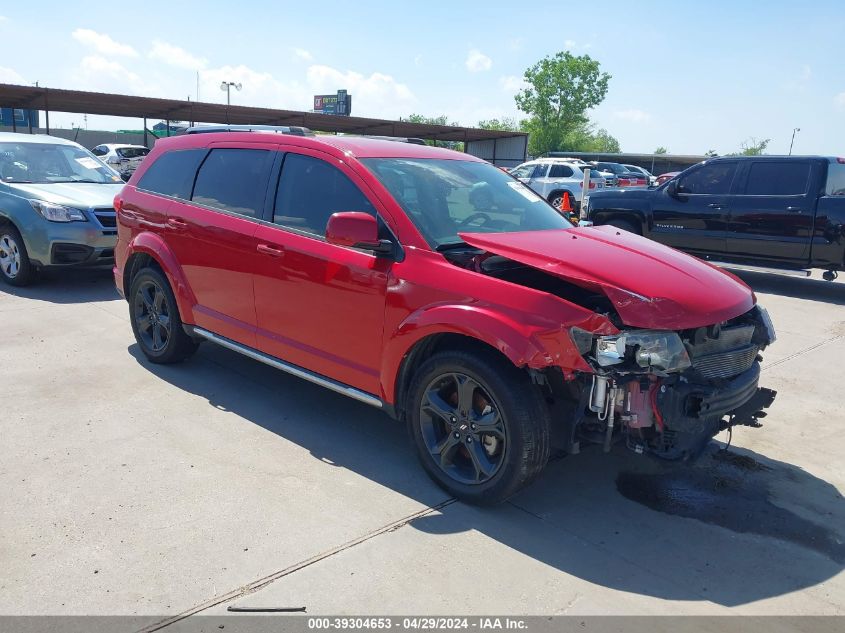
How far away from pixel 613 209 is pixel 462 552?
956cm

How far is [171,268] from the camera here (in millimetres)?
5223

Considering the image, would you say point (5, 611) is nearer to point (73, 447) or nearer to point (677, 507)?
point (73, 447)

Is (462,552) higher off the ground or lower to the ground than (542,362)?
lower

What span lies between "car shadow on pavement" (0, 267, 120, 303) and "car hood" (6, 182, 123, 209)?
1.04 metres

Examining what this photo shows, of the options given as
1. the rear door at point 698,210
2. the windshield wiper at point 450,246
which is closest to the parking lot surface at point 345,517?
the windshield wiper at point 450,246

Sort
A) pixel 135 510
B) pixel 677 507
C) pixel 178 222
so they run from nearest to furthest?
pixel 135 510 < pixel 677 507 < pixel 178 222

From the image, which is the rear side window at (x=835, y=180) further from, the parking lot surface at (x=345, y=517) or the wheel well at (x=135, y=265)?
the wheel well at (x=135, y=265)

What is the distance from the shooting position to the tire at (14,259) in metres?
8.20

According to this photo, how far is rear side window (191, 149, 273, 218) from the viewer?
4641 mm

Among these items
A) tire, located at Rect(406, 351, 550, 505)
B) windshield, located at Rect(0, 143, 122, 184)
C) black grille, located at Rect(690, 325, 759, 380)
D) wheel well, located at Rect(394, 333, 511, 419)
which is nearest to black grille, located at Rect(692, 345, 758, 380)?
black grille, located at Rect(690, 325, 759, 380)

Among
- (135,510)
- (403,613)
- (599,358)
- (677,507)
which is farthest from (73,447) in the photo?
(677,507)

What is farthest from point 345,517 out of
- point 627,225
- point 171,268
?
point 627,225
